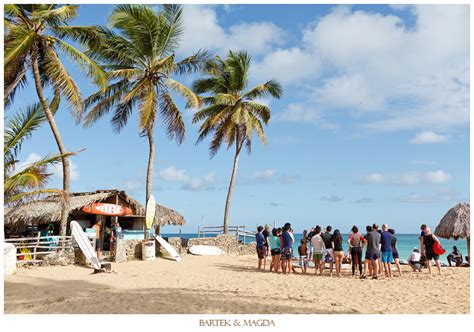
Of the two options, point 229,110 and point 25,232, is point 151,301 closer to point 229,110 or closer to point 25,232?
point 25,232

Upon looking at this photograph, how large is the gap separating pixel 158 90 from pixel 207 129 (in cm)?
563

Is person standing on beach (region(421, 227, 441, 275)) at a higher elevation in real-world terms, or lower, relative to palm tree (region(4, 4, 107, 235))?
lower

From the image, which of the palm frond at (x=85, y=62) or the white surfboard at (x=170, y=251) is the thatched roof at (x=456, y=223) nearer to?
the white surfboard at (x=170, y=251)

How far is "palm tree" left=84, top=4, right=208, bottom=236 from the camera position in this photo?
17.6 meters

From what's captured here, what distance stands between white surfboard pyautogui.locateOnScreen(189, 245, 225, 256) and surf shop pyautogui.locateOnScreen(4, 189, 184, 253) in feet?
7.60

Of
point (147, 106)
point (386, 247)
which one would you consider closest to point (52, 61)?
point (147, 106)

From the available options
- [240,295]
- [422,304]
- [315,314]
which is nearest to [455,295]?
[422,304]

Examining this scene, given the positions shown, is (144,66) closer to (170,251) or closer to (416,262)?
(170,251)

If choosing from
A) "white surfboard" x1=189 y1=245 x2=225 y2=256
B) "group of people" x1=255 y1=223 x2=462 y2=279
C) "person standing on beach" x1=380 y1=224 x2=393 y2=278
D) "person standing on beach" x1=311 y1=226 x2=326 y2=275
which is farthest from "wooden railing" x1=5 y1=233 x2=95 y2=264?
"person standing on beach" x1=380 y1=224 x2=393 y2=278

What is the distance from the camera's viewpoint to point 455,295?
822 centimetres

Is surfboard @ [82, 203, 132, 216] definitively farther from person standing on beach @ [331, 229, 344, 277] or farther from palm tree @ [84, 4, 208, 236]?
person standing on beach @ [331, 229, 344, 277]

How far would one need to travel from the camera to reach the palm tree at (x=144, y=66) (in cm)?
1761

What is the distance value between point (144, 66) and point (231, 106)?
6.11m
